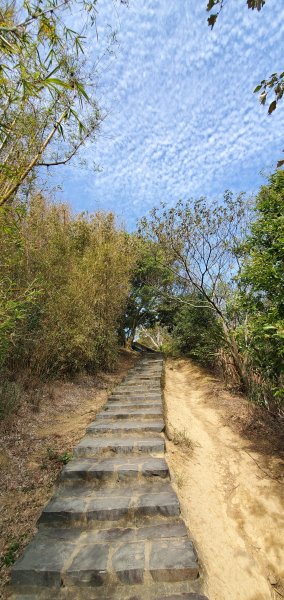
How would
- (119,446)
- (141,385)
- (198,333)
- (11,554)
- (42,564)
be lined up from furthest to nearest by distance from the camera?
(198,333) < (141,385) < (119,446) < (11,554) < (42,564)

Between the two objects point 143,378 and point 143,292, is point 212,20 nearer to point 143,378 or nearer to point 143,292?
point 143,378

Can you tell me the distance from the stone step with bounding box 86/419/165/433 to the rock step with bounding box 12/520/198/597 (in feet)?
4.90

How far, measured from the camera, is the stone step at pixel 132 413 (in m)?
4.28

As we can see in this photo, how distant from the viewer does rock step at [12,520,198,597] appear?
1.90 m

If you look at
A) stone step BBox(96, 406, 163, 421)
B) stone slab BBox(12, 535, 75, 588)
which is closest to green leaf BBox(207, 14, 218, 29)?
stone slab BBox(12, 535, 75, 588)

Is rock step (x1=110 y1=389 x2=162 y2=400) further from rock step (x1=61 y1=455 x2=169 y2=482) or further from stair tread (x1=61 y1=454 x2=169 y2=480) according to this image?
rock step (x1=61 y1=455 x2=169 y2=482)

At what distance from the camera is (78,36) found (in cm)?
170

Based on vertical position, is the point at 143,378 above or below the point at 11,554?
above

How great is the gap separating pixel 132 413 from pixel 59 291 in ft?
8.52

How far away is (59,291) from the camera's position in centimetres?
566

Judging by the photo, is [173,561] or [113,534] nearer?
[173,561]

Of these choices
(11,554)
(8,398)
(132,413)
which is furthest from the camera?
(132,413)

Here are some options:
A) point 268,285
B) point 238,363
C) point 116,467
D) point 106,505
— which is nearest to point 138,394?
point 238,363

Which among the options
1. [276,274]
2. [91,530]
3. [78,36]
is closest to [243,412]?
[276,274]
